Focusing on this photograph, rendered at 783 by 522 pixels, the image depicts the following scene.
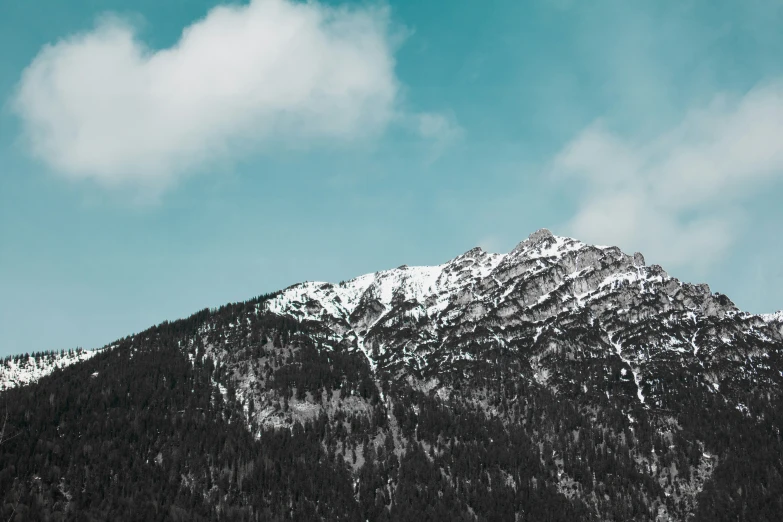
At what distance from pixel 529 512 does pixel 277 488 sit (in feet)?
250

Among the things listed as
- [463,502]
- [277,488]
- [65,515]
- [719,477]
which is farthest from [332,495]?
[719,477]

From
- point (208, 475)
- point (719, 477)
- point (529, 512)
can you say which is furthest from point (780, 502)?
point (208, 475)

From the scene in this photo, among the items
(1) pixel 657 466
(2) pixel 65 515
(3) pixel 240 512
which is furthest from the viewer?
(1) pixel 657 466

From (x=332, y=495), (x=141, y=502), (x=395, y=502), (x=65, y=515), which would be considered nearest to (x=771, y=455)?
(x=395, y=502)

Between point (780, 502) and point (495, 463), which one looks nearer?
point (780, 502)

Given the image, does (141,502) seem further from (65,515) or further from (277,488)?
(277,488)

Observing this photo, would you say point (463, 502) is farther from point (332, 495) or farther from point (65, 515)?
point (65, 515)

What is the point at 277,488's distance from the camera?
189500 mm

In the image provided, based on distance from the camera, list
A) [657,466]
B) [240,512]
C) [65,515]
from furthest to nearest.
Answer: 1. [657,466]
2. [240,512]
3. [65,515]

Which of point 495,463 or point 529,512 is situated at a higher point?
point 495,463

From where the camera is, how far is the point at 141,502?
17850 cm

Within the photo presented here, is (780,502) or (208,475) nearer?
(780,502)

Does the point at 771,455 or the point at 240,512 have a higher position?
the point at 771,455

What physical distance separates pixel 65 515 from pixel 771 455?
207 m
